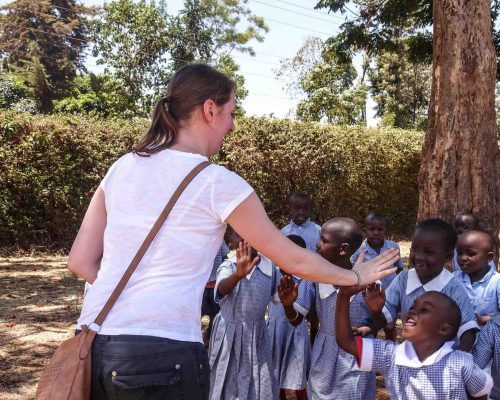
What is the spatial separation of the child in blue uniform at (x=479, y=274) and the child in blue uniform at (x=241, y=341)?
1.28 meters

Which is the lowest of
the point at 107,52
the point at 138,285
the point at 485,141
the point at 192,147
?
the point at 138,285

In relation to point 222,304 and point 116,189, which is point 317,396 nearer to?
point 222,304

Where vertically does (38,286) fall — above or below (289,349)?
below

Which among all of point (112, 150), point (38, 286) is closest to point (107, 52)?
point (112, 150)

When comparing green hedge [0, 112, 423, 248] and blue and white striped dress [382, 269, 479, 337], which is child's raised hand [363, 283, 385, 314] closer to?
blue and white striped dress [382, 269, 479, 337]

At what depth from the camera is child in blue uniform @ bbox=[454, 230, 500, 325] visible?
12.1 feet

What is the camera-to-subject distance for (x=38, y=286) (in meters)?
8.41

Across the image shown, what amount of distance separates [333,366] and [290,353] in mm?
780

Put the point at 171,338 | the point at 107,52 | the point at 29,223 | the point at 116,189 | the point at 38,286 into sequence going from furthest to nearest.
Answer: the point at 107,52 → the point at 29,223 → the point at 38,286 → the point at 116,189 → the point at 171,338

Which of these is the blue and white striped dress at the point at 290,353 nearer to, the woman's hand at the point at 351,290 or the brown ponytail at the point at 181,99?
the woman's hand at the point at 351,290

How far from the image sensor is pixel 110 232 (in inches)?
69.3

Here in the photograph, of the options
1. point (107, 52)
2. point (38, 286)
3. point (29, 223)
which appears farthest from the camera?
point (107, 52)

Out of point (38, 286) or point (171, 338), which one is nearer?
point (171, 338)

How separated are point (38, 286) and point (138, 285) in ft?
24.0
